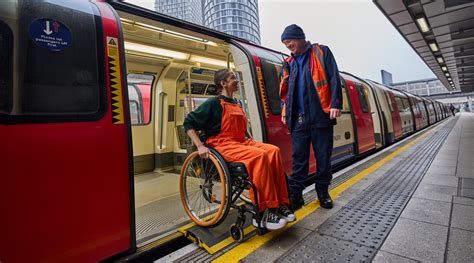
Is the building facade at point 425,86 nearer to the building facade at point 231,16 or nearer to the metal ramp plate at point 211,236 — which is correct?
the building facade at point 231,16

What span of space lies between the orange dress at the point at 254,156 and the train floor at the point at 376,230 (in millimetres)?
328

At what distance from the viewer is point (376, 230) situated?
1907 millimetres

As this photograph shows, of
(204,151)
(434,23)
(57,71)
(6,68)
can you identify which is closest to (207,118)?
(204,151)

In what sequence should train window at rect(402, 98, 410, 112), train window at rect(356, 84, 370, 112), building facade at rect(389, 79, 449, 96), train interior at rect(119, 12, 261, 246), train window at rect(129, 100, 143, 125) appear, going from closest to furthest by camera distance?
1. train interior at rect(119, 12, 261, 246)
2. train window at rect(129, 100, 143, 125)
3. train window at rect(356, 84, 370, 112)
4. train window at rect(402, 98, 410, 112)
5. building facade at rect(389, 79, 449, 96)

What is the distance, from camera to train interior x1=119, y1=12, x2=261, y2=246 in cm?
358

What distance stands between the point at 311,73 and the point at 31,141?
2.35m

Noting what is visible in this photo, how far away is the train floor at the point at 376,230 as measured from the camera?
1.59 m

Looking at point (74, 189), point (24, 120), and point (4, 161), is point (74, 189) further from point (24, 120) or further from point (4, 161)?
point (24, 120)

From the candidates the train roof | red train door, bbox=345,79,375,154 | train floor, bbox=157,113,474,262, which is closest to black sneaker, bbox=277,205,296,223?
train floor, bbox=157,113,474,262

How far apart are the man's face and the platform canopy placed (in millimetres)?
4312

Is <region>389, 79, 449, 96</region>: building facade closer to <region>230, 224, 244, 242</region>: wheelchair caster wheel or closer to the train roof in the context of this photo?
the train roof

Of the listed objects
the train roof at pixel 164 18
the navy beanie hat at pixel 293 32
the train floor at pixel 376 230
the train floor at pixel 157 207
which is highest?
the train roof at pixel 164 18

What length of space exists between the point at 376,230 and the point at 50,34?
276 cm

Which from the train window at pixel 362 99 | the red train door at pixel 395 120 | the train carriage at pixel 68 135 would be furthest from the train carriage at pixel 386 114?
the train carriage at pixel 68 135
